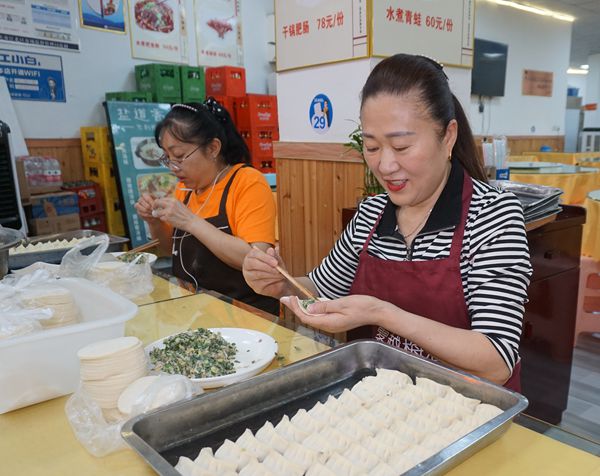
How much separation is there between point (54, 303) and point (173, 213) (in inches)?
37.3

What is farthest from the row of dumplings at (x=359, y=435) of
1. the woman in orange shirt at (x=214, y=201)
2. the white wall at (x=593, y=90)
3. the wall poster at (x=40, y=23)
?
the white wall at (x=593, y=90)

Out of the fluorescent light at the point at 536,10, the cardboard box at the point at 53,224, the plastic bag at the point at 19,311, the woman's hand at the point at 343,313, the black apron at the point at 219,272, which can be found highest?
the fluorescent light at the point at 536,10

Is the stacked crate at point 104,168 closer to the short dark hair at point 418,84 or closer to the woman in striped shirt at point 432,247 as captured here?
the woman in striped shirt at point 432,247

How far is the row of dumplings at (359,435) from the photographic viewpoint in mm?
814

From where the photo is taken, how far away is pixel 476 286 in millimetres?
1361

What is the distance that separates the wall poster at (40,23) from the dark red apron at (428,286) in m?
5.13

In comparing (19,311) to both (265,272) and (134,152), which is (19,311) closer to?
(265,272)

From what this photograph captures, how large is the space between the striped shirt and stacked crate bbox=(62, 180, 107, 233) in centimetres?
441

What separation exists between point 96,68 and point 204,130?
13.1ft

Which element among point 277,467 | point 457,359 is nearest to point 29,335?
point 277,467

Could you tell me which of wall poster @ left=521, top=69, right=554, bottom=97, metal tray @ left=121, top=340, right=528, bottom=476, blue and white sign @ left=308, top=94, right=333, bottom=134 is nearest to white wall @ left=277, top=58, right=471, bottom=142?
blue and white sign @ left=308, top=94, right=333, bottom=134

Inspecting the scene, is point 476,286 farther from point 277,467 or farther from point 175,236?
point 175,236

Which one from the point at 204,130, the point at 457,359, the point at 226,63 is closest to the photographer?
the point at 457,359

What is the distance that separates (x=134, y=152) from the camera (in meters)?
5.37
